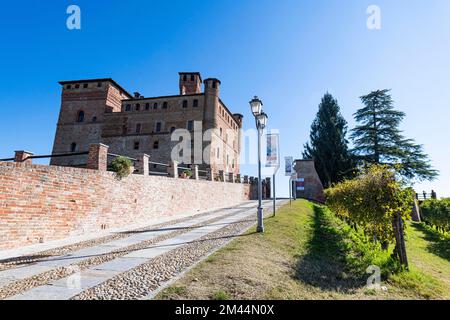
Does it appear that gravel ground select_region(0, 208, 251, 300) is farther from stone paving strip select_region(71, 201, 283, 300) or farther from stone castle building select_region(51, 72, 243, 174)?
stone castle building select_region(51, 72, 243, 174)

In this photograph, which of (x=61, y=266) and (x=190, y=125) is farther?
(x=190, y=125)

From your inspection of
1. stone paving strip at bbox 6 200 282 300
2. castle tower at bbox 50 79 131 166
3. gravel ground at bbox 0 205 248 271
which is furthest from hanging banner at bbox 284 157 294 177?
castle tower at bbox 50 79 131 166

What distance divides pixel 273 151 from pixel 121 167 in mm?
7794

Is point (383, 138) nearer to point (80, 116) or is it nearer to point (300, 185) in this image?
point (300, 185)

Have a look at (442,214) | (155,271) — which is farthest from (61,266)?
(442,214)

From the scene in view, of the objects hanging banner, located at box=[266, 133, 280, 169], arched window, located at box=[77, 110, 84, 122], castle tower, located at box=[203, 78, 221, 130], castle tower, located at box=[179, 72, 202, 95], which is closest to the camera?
hanging banner, located at box=[266, 133, 280, 169]

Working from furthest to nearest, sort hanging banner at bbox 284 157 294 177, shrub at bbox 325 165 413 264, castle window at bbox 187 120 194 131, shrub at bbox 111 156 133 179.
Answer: castle window at bbox 187 120 194 131 < hanging banner at bbox 284 157 294 177 < shrub at bbox 111 156 133 179 < shrub at bbox 325 165 413 264

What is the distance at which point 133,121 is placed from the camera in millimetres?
41906

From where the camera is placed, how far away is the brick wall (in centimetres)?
751

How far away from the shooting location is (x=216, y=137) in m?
40.8

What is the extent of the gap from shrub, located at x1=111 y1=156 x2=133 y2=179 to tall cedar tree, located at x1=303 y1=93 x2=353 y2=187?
28380 millimetres
